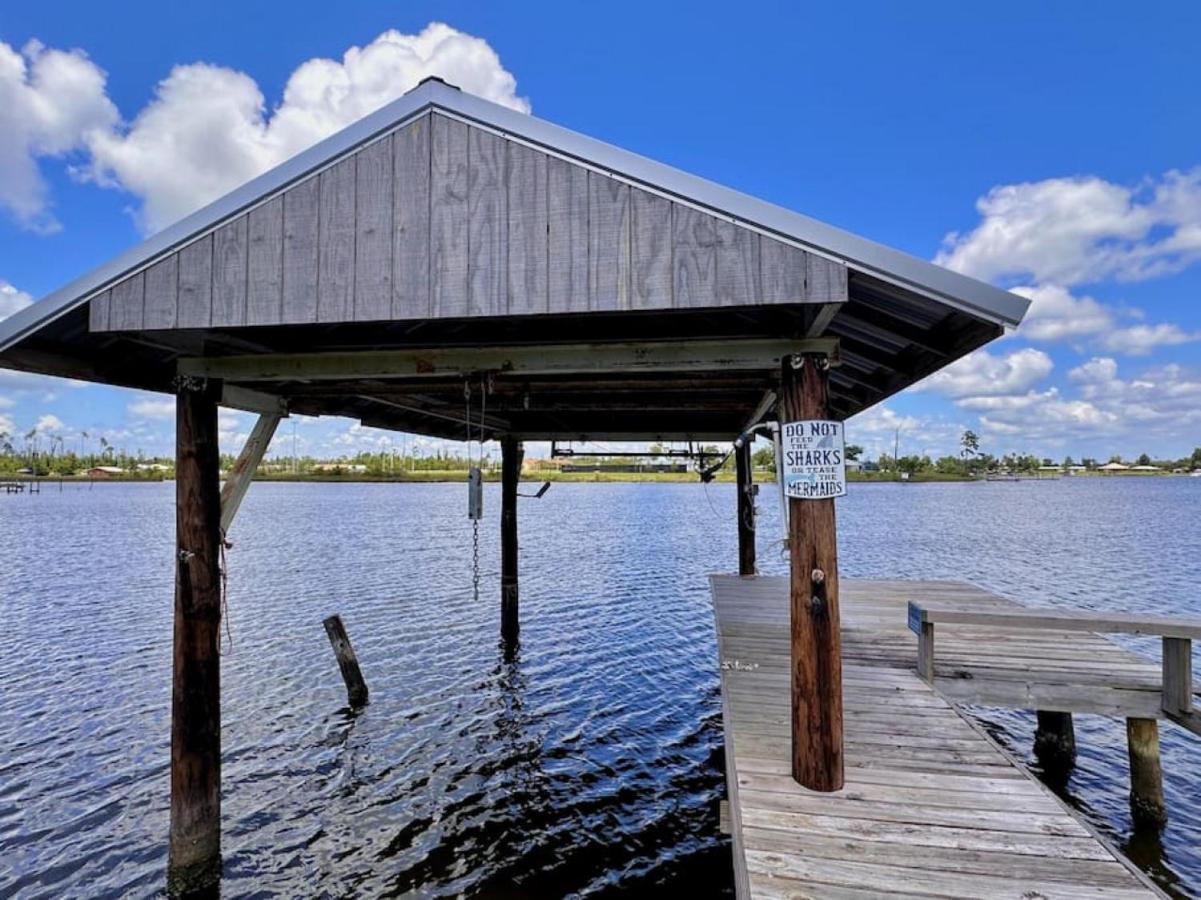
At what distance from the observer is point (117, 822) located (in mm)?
6031

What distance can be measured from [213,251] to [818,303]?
3.82 metres

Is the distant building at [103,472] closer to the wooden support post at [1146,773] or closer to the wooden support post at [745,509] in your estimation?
the wooden support post at [745,509]

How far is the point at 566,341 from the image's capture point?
4.75 metres

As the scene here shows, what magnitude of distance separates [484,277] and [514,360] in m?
0.88

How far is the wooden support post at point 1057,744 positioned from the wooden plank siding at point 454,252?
7.45m

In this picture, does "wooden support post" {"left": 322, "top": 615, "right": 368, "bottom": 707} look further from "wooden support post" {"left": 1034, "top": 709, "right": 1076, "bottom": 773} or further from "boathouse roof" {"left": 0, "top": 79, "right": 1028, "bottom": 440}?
"wooden support post" {"left": 1034, "top": 709, "right": 1076, "bottom": 773}

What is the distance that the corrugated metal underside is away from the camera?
398 cm

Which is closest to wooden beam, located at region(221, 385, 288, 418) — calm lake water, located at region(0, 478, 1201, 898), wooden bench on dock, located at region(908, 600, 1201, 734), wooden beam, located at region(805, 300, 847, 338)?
calm lake water, located at region(0, 478, 1201, 898)

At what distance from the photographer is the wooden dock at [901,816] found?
284 centimetres

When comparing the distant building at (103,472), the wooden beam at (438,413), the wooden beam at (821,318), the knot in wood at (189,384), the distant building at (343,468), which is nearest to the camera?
the wooden beam at (821,318)

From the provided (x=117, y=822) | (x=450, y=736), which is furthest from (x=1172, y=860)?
(x=117, y=822)

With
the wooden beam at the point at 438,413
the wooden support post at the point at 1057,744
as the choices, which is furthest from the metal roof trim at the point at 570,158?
the wooden support post at the point at 1057,744

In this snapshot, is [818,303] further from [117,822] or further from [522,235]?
[117,822]

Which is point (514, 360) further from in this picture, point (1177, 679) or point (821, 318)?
point (1177, 679)
